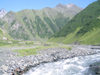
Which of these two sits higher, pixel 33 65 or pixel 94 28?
pixel 94 28

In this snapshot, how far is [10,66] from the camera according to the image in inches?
1633

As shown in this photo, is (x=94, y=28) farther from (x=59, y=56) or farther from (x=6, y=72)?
(x=6, y=72)

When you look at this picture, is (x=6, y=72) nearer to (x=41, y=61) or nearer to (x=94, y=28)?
(x=41, y=61)

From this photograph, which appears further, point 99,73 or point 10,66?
point 10,66

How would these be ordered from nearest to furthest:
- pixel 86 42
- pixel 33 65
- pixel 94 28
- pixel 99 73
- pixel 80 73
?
1. pixel 99 73
2. pixel 80 73
3. pixel 33 65
4. pixel 86 42
5. pixel 94 28

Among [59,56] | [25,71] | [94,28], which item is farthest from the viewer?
[94,28]

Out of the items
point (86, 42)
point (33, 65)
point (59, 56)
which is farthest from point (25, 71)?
point (86, 42)

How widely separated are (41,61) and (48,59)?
3.88 m

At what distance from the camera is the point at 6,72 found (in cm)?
3703

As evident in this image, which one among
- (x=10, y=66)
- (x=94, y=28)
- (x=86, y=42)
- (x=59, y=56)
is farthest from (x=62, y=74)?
(x=94, y=28)

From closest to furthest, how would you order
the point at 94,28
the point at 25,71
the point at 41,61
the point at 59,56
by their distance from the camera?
the point at 25,71 → the point at 41,61 → the point at 59,56 → the point at 94,28

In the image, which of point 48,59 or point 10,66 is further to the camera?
point 48,59

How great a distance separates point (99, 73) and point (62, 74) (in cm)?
816

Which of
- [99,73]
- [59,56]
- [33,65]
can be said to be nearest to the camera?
[99,73]
